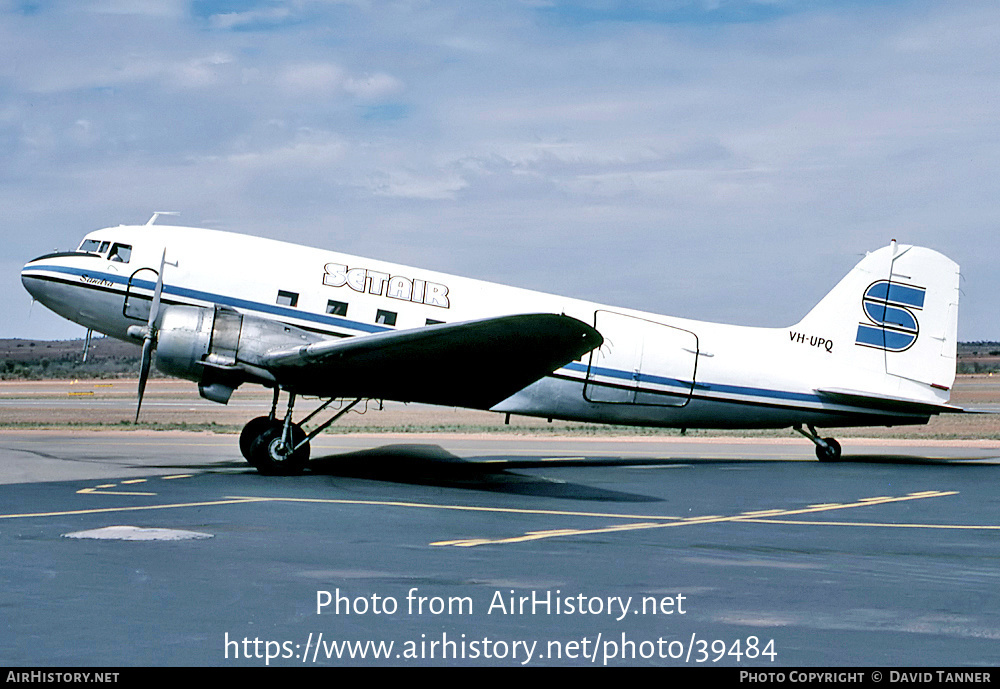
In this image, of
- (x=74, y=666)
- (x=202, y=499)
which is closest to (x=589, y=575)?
(x=74, y=666)

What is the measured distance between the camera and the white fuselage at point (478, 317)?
59.5 feet

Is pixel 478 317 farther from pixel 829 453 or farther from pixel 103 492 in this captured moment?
pixel 829 453

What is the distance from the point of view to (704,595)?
8.04 meters

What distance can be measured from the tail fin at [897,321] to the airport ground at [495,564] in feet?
7.42

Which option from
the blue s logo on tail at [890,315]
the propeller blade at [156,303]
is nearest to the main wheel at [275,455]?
the propeller blade at [156,303]

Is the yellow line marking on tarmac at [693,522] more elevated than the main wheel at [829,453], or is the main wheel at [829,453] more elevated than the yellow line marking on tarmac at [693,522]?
the main wheel at [829,453]

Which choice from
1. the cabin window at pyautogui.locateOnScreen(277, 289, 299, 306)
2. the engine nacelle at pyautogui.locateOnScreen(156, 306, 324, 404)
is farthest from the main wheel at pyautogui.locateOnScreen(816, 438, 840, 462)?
the cabin window at pyautogui.locateOnScreen(277, 289, 299, 306)

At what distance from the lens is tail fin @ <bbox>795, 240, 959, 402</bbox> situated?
2155 cm

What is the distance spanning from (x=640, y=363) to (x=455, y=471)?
14.5 ft

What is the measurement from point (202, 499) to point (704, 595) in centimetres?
854

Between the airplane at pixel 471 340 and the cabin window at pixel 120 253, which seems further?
the cabin window at pixel 120 253

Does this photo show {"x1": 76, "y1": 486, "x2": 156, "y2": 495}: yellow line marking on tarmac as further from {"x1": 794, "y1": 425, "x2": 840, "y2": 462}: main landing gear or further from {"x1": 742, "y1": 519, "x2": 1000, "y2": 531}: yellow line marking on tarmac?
{"x1": 794, "y1": 425, "x2": 840, "y2": 462}: main landing gear

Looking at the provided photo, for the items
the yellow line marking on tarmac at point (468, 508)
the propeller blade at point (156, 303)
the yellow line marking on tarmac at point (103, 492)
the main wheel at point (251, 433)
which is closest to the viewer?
the yellow line marking on tarmac at point (468, 508)

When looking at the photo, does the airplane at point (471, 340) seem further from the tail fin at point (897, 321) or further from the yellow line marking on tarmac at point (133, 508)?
the yellow line marking on tarmac at point (133, 508)
